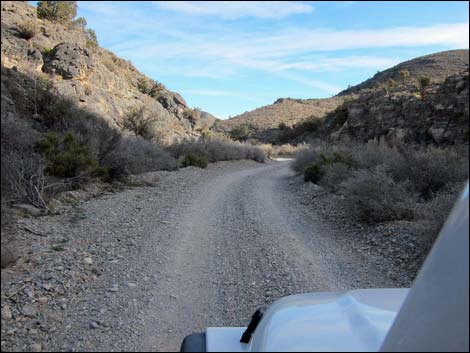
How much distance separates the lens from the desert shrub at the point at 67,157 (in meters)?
10.0

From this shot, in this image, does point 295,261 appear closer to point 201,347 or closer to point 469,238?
point 201,347

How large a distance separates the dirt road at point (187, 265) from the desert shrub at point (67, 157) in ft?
3.24

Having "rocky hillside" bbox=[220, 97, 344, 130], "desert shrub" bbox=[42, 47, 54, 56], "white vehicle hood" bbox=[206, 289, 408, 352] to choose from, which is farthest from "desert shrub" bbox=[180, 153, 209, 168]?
"rocky hillside" bbox=[220, 97, 344, 130]

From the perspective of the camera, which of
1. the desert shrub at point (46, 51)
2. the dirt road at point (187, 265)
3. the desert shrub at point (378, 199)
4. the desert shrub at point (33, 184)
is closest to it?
the dirt road at point (187, 265)

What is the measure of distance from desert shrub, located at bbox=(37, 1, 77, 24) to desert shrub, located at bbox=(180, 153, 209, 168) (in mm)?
10867

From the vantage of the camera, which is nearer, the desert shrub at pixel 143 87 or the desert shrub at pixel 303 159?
the desert shrub at pixel 303 159

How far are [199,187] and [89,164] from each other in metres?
4.18

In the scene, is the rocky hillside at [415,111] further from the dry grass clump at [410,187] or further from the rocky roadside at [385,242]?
the rocky roadside at [385,242]

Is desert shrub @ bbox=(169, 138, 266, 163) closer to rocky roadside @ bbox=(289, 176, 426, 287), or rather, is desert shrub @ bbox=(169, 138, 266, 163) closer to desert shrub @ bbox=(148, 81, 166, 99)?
desert shrub @ bbox=(148, 81, 166, 99)

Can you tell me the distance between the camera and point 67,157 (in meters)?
10.4

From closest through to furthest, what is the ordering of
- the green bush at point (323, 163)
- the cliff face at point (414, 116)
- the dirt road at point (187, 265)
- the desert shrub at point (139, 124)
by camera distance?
the dirt road at point (187, 265) → the cliff face at point (414, 116) → the green bush at point (323, 163) → the desert shrub at point (139, 124)

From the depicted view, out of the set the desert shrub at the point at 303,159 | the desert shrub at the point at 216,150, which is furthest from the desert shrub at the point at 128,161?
the desert shrub at the point at 303,159

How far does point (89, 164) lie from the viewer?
11.0 m

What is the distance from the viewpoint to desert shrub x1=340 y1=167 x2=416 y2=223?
8.60 meters
